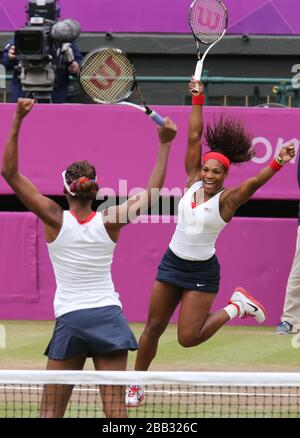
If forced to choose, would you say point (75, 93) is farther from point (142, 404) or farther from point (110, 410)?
point (110, 410)

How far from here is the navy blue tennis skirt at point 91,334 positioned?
7152 mm

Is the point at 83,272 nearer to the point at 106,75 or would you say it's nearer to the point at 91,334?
the point at 91,334

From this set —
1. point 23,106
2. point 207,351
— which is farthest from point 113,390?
point 207,351

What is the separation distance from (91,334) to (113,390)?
357mm

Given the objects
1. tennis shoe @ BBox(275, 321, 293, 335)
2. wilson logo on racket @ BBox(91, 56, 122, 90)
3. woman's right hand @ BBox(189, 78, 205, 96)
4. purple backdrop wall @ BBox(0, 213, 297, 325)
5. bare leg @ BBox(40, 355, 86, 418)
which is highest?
wilson logo on racket @ BBox(91, 56, 122, 90)

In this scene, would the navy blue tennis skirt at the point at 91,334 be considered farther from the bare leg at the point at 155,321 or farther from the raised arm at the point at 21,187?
the bare leg at the point at 155,321

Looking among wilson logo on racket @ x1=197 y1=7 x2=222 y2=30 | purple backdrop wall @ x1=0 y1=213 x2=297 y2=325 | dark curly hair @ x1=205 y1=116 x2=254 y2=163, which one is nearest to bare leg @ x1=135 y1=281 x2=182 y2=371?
dark curly hair @ x1=205 y1=116 x2=254 y2=163

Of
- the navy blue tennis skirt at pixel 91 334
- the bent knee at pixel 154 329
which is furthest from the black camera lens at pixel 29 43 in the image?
the navy blue tennis skirt at pixel 91 334

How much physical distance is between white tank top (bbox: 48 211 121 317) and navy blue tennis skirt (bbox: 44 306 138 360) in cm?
8

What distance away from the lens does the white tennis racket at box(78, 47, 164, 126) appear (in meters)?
9.28

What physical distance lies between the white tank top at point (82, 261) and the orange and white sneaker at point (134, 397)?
193 centimetres

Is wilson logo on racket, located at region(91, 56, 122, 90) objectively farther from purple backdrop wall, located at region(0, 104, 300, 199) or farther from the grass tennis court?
purple backdrop wall, located at region(0, 104, 300, 199)

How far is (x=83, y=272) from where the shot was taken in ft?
24.0

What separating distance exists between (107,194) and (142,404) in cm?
442
